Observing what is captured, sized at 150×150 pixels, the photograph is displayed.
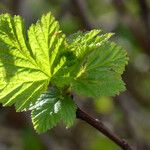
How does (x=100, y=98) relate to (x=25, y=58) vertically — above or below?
below

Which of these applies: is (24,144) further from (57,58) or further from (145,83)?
(57,58)

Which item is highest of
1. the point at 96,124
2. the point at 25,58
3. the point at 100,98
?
the point at 25,58

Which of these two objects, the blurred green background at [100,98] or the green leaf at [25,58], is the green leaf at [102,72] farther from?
the blurred green background at [100,98]

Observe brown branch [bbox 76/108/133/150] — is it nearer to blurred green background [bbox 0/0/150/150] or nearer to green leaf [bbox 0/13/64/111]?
green leaf [bbox 0/13/64/111]

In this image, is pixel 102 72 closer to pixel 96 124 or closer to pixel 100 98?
pixel 96 124

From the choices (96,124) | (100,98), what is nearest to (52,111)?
(96,124)

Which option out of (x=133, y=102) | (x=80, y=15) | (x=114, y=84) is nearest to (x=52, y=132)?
(x=133, y=102)

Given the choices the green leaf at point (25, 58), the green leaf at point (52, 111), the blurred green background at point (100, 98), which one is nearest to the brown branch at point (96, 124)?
the green leaf at point (52, 111)

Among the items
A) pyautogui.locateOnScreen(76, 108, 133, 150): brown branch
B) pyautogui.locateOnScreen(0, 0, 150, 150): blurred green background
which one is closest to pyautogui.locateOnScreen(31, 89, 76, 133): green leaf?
pyautogui.locateOnScreen(76, 108, 133, 150): brown branch
